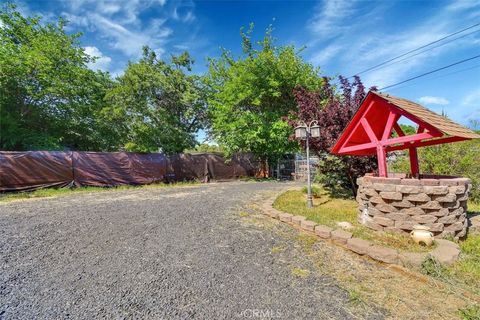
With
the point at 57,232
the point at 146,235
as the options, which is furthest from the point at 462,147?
the point at 57,232

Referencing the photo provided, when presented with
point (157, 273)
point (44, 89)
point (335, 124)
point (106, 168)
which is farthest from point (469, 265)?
point (44, 89)

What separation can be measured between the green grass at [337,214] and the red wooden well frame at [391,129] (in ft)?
3.75

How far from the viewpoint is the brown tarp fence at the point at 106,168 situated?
29.4 ft

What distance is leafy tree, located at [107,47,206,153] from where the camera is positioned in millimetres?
13859

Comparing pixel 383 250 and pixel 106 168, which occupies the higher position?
pixel 106 168

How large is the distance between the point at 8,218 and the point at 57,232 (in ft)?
7.06

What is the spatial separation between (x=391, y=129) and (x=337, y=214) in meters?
2.06

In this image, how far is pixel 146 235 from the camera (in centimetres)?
402

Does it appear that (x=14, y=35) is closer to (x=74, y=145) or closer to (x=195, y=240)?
(x=74, y=145)

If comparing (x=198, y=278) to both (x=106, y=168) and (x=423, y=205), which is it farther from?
(x=106, y=168)

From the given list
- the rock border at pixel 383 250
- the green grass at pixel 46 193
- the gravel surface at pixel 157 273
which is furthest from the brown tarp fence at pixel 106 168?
the rock border at pixel 383 250

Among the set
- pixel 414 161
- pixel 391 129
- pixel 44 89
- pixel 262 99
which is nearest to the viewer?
pixel 391 129

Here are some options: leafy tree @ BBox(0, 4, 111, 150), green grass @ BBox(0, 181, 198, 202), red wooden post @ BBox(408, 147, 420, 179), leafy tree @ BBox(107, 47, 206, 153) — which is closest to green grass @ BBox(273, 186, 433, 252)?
red wooden post @ BBox(408, 147, 420, 179)

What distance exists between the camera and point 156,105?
14680 millimetres
